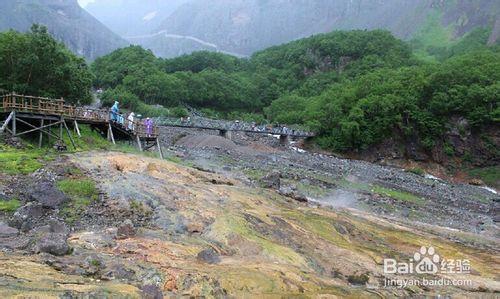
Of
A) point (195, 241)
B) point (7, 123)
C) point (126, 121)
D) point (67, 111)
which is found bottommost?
point (195, 241)

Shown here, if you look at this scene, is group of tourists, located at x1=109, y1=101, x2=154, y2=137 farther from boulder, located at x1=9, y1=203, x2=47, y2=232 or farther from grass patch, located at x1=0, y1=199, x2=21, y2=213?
boulder, located at x1=9, y1=203, x2=47, y2=232

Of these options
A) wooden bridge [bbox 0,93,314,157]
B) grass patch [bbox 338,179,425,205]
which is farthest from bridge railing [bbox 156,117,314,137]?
grass patch [bbox 338,179,425,205]

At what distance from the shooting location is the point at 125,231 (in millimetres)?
17484

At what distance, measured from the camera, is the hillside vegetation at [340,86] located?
79.7 metres

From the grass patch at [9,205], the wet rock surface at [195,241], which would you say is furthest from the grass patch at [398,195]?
the grass patch at [9,205]

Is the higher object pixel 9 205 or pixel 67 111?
pixel 67 111

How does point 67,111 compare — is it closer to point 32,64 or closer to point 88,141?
point 88,141

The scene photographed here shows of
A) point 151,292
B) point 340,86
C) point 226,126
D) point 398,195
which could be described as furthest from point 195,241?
point 340,86

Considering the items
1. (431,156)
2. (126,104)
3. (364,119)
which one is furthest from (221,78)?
(431,156)

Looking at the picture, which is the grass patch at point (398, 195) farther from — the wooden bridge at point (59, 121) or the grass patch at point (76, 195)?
the grass patch at point (76, 195)

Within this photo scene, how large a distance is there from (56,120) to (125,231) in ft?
62.2

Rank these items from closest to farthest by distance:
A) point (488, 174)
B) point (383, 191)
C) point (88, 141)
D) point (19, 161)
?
1. point (19, 161)
2. point (88, 141)
3. point (383, 191)
4. point (488, 174)

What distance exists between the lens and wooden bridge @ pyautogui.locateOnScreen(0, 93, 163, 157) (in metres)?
31.0

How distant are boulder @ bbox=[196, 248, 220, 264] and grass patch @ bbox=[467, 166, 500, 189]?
59709mm
